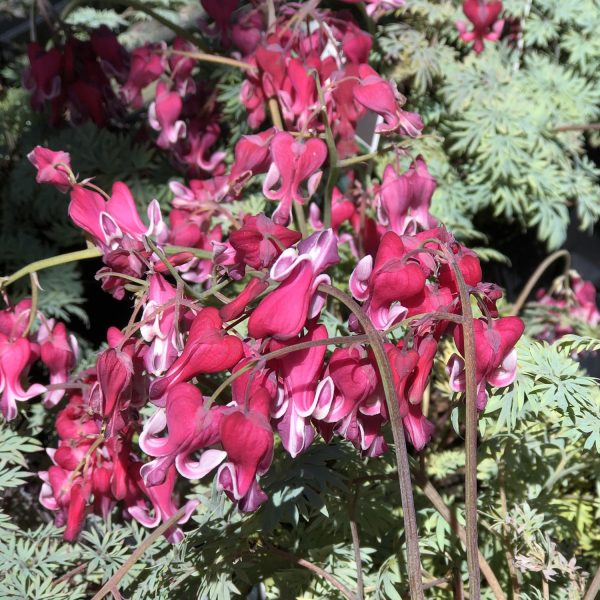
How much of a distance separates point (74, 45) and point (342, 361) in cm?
122

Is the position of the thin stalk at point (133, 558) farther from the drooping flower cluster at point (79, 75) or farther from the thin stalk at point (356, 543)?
the drooping flower cluster at point (79, 75)

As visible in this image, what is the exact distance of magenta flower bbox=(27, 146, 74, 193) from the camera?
103cm

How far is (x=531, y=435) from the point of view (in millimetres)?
1297

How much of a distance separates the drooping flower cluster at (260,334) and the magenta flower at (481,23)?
2.31ft

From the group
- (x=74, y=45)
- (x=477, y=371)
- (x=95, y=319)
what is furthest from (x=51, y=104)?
(x=477, y=371)

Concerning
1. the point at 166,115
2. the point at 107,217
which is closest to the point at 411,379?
the point at 107,217

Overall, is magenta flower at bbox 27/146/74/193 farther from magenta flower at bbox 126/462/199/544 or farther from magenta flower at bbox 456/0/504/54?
magenta flower at bbox 456/0/504/54

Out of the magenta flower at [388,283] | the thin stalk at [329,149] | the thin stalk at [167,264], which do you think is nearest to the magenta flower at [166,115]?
the thin stalk at [329,149]

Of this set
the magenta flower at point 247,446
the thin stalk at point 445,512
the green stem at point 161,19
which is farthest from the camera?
the green stem at point 161,19

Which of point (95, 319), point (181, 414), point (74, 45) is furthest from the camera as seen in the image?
point (95, 319)

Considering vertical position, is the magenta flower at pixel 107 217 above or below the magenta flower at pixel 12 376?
above

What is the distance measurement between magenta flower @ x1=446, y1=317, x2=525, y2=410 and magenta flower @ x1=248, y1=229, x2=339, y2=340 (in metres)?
0.16

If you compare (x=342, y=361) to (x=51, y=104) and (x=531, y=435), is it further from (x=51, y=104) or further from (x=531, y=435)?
(x=51, y=104)

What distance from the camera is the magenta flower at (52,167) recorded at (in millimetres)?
1033
